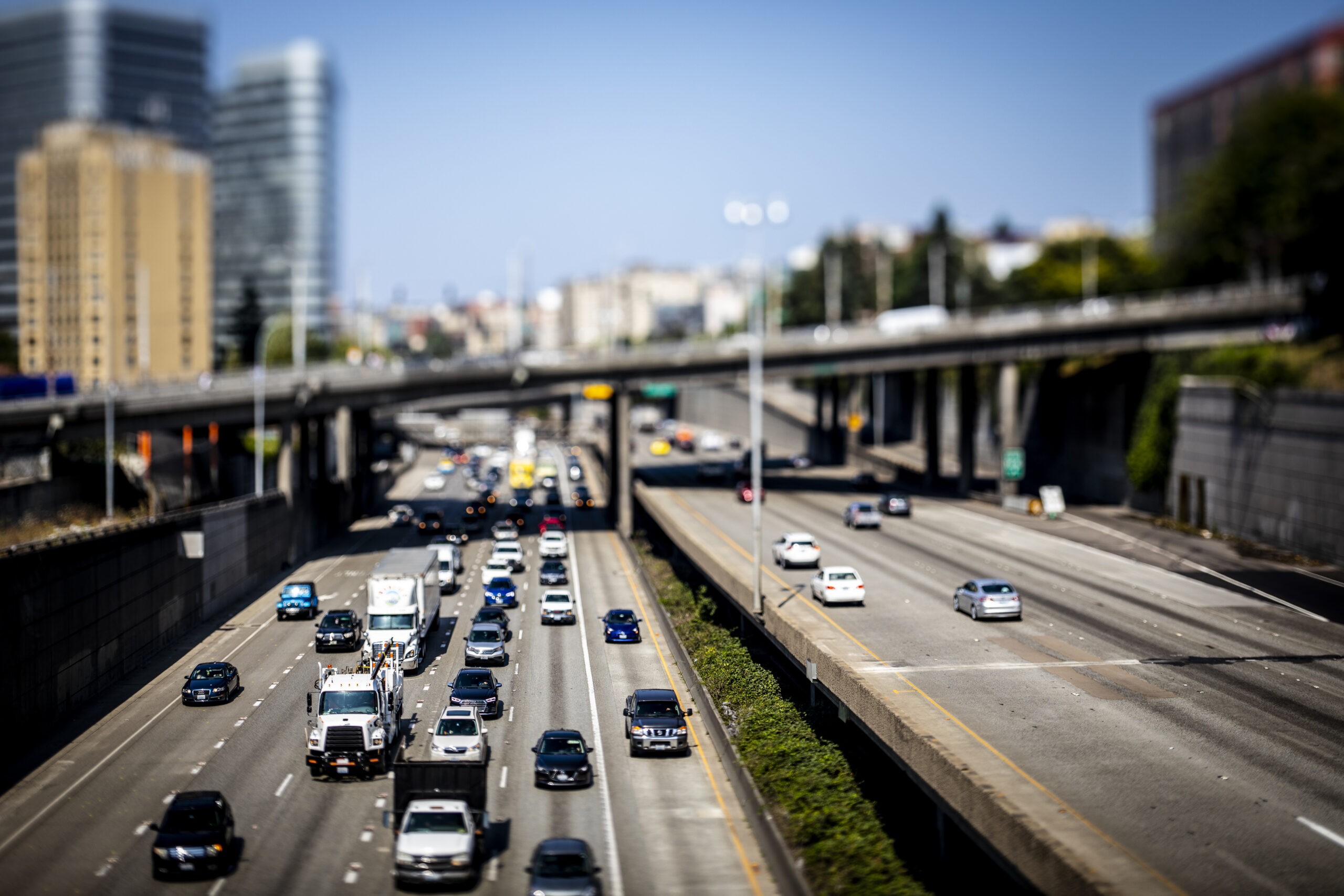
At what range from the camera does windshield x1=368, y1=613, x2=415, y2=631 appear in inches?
1650

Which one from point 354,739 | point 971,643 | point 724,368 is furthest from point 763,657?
point 724,368

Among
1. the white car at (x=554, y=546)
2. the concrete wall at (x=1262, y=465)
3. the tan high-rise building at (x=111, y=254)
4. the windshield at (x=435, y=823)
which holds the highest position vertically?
the tan high-rise building at (x=111, y=254)

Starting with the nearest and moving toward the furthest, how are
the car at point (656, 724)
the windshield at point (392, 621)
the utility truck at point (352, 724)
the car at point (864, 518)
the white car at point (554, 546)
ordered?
the utility truck at point (352, 724)
the car at point (656, 724)
the windshield at point (392, 621)
the white car at point (554, 546)
the car at point (864, 518)

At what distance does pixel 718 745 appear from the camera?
33250 mm

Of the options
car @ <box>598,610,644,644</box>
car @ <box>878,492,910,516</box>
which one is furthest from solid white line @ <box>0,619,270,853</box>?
car @ <box>878,492,910,516</box>

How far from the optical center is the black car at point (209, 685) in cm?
3747

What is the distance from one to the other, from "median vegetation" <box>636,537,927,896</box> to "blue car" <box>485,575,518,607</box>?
927cm

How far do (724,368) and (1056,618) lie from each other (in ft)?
154

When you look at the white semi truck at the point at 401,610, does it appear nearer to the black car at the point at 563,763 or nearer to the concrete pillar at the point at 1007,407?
the black car at the point at 563,763

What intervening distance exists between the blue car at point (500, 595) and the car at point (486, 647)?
35.9ft

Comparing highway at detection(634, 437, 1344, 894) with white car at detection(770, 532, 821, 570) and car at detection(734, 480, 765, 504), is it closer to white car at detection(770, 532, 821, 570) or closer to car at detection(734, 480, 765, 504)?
white car at detection(770, 532, 821, 570)

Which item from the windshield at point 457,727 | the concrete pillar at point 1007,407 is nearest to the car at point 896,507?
the concrete pillar at point 1007,407

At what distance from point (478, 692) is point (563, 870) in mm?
13944

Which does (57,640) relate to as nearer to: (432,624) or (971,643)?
(432,624)
